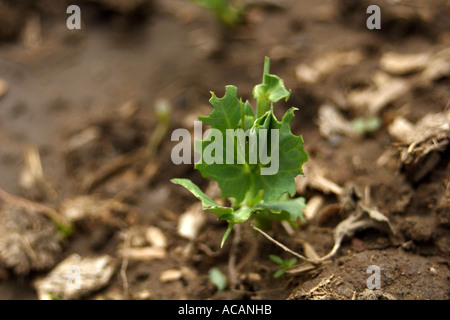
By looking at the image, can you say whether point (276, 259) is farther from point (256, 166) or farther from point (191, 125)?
point (191, 125)

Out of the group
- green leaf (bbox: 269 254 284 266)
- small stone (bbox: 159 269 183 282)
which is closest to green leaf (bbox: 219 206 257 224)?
green leaf (bbox: 269 254 284 266)

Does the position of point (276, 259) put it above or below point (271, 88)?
below

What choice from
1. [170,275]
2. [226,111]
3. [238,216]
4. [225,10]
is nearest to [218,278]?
[170,275]

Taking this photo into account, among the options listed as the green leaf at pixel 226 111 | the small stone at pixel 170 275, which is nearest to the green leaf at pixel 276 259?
the small stone at pixel 170 275

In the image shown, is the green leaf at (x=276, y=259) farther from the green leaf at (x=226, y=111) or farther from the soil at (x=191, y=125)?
the green leaf at (x=226, y=111)
